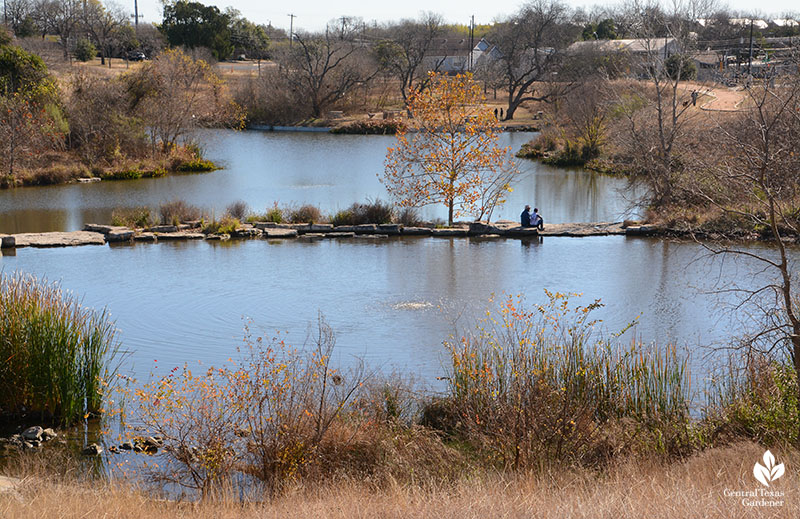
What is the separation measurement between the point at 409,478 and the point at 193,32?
66962 millimetres

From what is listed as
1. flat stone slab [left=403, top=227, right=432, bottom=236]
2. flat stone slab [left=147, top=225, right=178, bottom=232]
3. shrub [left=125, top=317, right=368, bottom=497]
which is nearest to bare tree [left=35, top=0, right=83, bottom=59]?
flat stone slab [left=147, top=225, right=178, bottom=232]

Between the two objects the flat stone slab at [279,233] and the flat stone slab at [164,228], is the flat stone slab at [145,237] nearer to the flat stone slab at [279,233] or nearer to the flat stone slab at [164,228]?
the flat stone slab at [164,228]

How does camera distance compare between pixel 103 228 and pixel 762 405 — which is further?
pixel 103 228

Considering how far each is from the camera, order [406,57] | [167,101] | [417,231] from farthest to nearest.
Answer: [406,57] < [167,101] < [417,231]

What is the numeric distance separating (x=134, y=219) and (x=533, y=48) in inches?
1629

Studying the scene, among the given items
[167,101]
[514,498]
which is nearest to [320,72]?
[167,101]

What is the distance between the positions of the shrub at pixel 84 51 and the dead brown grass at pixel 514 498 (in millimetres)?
62891

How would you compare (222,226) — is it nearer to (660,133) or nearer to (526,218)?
(526,218)

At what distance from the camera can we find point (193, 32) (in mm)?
70125

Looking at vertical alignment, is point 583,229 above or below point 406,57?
below

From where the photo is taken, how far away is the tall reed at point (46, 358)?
1130 centimetres

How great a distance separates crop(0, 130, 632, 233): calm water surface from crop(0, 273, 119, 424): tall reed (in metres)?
14.8

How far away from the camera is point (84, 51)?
6531cm

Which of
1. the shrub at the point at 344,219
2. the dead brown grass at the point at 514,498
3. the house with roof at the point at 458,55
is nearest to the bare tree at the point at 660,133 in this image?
the shrub at the point at 344,219
